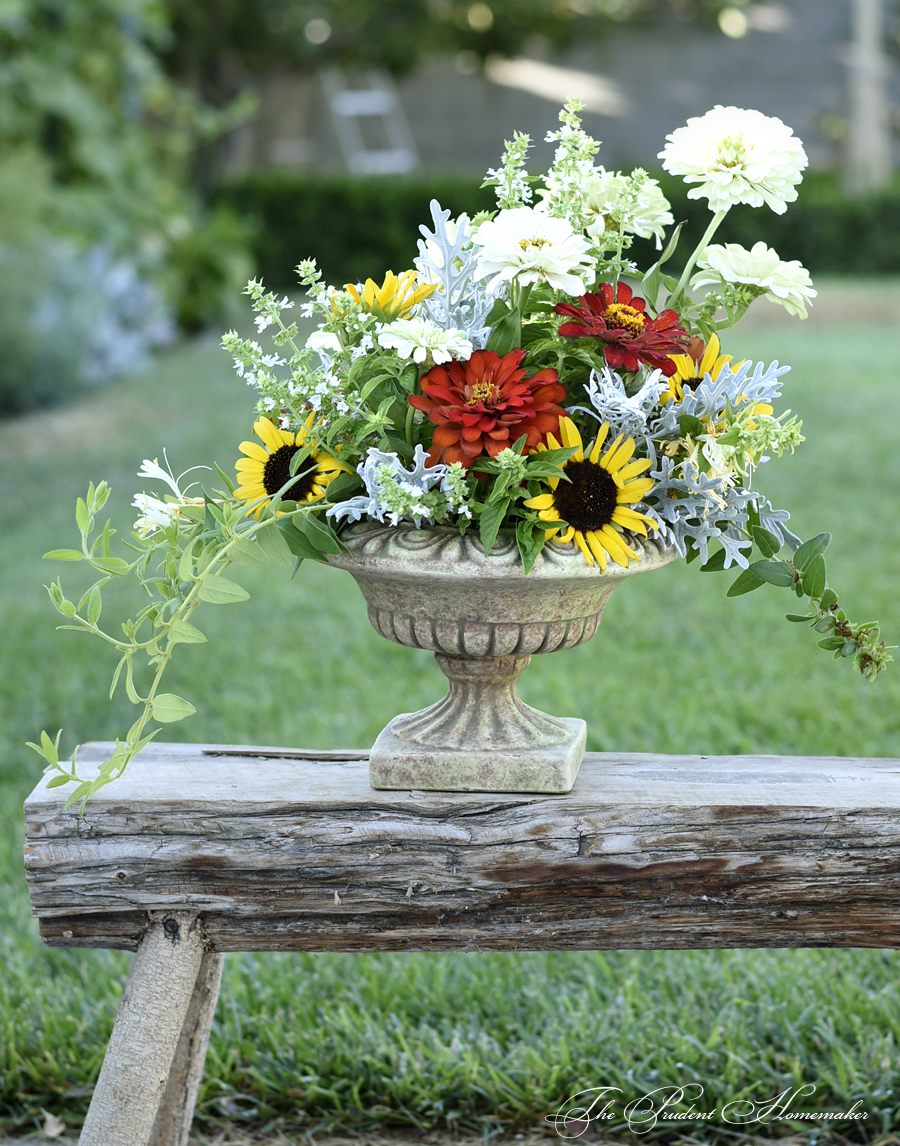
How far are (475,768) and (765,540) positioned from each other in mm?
440

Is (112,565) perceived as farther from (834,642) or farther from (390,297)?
(834,642)

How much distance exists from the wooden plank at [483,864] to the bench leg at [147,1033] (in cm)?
3

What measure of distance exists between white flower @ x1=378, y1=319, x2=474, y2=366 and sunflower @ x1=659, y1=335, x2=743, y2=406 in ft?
0.79

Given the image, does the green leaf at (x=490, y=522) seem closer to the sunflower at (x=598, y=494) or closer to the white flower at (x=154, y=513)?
the sunflower at (x=598, y=494)

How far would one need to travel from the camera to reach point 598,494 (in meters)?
1.31

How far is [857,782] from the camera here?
1.49 meters

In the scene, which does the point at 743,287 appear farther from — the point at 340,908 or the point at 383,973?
the point at 383,973

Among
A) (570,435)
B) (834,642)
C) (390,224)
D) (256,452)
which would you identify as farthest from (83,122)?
(834,642)

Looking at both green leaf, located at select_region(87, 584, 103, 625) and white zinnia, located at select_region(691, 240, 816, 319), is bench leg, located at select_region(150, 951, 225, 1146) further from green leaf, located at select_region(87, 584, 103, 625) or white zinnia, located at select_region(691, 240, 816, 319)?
white zinnia, located at select_region(691, 240, 816, 319)

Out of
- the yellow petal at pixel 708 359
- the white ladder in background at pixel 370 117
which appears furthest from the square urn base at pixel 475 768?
the white ladder in background at pixel 370 117

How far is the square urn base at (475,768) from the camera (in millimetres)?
1457

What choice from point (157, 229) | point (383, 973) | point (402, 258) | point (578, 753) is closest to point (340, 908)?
point (578, 753)

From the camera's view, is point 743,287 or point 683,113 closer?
point 743,287

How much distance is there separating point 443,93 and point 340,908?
1462 centimetres
